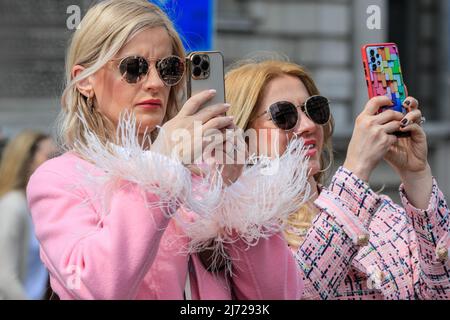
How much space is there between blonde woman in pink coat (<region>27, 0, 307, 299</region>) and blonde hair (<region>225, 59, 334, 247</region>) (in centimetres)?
43

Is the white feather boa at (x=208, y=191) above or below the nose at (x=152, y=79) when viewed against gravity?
below

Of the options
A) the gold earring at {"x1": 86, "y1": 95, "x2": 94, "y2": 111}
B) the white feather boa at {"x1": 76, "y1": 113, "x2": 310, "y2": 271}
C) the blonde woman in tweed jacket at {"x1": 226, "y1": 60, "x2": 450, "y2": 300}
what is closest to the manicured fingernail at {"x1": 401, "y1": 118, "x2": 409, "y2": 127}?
the blonde woman in tweed jacket at {"x1": 226, "y1": 60, "x2": 450, "y2": 300}

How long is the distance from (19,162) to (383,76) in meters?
2.94

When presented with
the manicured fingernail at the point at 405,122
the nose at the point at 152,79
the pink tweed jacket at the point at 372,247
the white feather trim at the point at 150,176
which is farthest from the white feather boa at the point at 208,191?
the manicured fingernail at the point at 405,122

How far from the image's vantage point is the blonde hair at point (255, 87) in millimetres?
2504

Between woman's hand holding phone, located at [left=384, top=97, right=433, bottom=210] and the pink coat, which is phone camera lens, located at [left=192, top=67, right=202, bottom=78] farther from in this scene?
woman's hand holding phone, located at [left=384, top=97, right=433, bottom=210]

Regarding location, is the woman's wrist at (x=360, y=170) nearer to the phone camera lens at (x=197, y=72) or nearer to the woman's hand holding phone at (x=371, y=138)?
the woman's hand holding phone at (x=371, y=138)

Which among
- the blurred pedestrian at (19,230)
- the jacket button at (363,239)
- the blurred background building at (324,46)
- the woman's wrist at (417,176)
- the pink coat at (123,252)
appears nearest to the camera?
the pink coat at (123,252)

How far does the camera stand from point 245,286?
1935mm

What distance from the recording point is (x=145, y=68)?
2.01 metres

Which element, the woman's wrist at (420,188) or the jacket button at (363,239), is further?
the woman's wrist at (420,188)

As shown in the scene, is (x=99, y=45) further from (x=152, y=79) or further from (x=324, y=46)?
(x=324, y=46)

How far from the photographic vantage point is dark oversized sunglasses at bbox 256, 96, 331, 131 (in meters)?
2.46

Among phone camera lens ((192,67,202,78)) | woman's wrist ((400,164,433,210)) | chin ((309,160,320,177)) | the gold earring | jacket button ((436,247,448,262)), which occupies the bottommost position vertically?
jacket button ((436,247,448,262))
